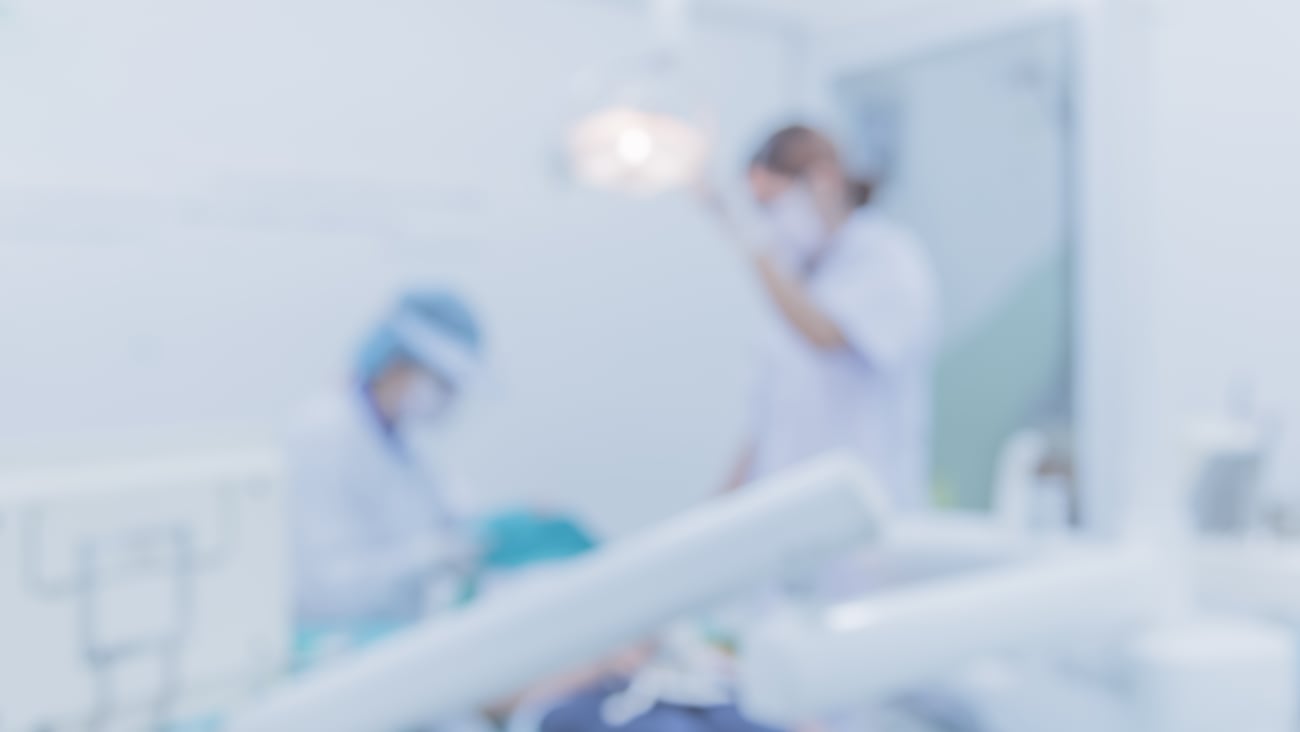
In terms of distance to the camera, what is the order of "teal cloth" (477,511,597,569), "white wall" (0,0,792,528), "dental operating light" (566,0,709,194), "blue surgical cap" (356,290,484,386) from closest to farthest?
"dental operating light" (566,0,709,194), "teal cloth" (477,511,597,569), "white wall" (0,0,792,528), "blue surgical cap" (356,290,484,386)

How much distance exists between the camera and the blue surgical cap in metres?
2.08

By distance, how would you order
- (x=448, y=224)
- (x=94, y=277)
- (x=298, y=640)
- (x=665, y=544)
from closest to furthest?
(x=665, y=544) → (x=298, y=640) → (x=94, y=277) → (x=448, y=224)

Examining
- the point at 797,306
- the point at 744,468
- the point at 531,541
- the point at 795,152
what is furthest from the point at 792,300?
the point at 531,541

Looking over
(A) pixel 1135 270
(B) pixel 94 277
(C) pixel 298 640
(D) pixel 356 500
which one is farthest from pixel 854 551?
(B) pixel 94 277

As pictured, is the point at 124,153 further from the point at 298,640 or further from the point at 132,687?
the point at 132,687

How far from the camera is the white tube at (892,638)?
1.26 feet

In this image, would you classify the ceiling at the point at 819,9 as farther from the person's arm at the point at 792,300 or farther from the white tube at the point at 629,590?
the white tube at the point at 629,590

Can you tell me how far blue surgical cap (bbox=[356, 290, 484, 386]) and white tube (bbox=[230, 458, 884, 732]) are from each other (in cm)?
175

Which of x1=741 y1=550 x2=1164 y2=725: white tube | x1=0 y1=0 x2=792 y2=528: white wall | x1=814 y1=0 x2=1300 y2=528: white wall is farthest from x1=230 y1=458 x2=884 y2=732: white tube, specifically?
x1=0 y1=0 x2=792 y2=528: white wall

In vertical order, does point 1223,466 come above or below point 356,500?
above

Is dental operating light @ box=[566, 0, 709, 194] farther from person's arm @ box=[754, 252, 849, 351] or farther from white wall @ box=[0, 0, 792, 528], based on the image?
person's arm @ box=[754, 252, 849, 351]

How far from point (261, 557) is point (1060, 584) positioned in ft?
2.33

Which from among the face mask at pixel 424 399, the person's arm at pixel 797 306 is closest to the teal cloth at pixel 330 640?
the face mask at pixel 424 399

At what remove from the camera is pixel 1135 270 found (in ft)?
2.39
